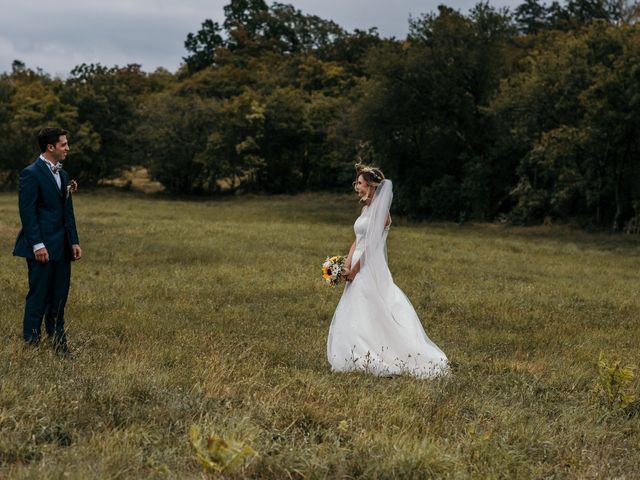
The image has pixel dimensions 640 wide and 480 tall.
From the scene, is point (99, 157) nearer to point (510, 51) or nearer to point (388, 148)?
point (388, 148)

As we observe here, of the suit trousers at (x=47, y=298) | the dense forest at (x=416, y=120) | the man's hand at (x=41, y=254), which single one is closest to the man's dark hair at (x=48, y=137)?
the man's hand at (x=41, y=254)

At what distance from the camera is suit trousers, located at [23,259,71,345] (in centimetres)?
798

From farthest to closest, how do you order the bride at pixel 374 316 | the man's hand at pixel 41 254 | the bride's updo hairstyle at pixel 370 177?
the bride's updo hairstyle at pixel 370 177 < the bride at pixel 374 316 < the man's hand at pixel 41 254

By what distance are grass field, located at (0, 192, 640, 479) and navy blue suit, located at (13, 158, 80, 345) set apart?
48 cm

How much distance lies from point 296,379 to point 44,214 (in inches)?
149

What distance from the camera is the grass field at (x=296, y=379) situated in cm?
443

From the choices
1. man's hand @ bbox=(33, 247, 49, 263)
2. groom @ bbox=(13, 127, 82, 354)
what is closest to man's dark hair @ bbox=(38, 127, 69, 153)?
groom @ bbox=(13, 127, 82, 354)

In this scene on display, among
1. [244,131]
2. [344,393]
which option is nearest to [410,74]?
[244,131]

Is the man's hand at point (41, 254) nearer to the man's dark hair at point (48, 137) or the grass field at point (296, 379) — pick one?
the grass field at point (296, 379)

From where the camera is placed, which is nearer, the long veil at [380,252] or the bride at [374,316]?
the bride at [374,316]

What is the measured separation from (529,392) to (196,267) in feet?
36.7

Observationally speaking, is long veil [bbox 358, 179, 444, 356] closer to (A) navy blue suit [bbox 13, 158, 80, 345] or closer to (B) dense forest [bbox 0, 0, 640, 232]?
(A) navy blue suit [bbox 13, 158, 80, 345]

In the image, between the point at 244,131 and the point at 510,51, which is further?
the point at 244,131

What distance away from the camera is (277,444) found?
14.9ft
